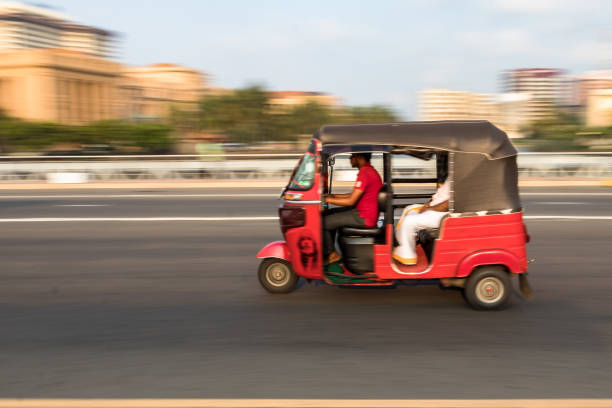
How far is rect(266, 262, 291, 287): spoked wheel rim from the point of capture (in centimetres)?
641

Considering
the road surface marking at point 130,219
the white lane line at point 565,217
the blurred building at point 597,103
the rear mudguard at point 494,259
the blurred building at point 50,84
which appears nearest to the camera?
the rear mudguard at point 494,259

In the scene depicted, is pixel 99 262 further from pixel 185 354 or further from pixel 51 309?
pixel 185 354

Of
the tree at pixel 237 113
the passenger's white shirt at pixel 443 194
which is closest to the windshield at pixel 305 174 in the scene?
the passenger's white shirt at pixel 443 194

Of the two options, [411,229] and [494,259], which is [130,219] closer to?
[411,229]

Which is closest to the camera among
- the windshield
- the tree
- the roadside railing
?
the windshield

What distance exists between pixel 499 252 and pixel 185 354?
306cm

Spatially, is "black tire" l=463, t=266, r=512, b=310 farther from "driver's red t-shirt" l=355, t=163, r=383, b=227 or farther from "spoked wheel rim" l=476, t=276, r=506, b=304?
"driver's red t-shirt" l=355, t=163, r=383, b=227

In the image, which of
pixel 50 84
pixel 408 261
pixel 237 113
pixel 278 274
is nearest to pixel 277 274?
pixel 278 274

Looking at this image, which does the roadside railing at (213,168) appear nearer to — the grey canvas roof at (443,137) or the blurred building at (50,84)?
the grey canvas roof at (443,137)

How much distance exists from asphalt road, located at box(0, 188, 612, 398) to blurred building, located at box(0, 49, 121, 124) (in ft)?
242

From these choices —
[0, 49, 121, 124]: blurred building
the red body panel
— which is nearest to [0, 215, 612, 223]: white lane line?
the red body panel

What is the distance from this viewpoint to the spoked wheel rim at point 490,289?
5695 mm

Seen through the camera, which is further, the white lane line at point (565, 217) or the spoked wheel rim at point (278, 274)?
the white lane line at point (565, 217)

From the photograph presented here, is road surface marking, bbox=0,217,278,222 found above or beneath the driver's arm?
beneath
